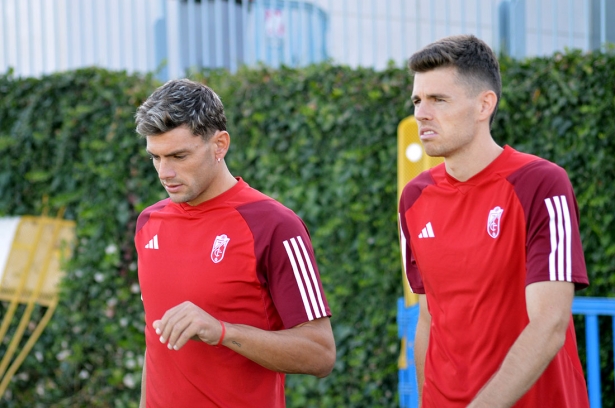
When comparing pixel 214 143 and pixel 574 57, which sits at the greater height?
pixel 574 57

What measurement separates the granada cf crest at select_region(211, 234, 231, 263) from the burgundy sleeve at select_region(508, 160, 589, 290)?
0.93 m

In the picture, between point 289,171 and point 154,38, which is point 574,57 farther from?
point 154,38

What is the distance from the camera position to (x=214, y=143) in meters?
2.54

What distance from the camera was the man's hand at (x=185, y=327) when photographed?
208 centimetres

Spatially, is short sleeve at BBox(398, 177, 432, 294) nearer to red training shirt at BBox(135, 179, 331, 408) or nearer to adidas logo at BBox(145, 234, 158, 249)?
red training shirt at BBox(135, 179, 331, 408)

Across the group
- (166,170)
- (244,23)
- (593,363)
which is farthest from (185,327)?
(244,23)

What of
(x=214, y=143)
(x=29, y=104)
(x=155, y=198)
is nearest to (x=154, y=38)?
(x=29, y=104)

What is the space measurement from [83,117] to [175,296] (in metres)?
3.27

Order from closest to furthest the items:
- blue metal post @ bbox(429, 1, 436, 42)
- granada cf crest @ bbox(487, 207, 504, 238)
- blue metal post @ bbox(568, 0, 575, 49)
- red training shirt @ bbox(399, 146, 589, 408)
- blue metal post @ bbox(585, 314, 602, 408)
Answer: red training shirt @ bbox(399, 146, 589, 408) → granada cf crest @ bbox(487, 207, 504, 238) → blue metal post @ bbox(585, 314, 602, 408) → blue metal post @ bbox(568, 0, 575, 49) → blue metal post @ bbox(429, 1, 436, 42)

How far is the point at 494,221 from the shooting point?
2334 millimetres

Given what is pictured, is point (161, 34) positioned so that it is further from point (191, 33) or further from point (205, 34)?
point (205, 34)

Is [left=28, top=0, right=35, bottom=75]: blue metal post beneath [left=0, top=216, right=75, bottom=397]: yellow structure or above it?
above

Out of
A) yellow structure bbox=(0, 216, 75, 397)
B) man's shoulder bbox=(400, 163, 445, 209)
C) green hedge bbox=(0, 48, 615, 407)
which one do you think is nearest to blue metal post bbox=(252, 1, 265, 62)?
green hedge bbox=(0, 48, 615, 407)

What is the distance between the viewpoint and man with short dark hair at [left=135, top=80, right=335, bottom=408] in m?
2.38
